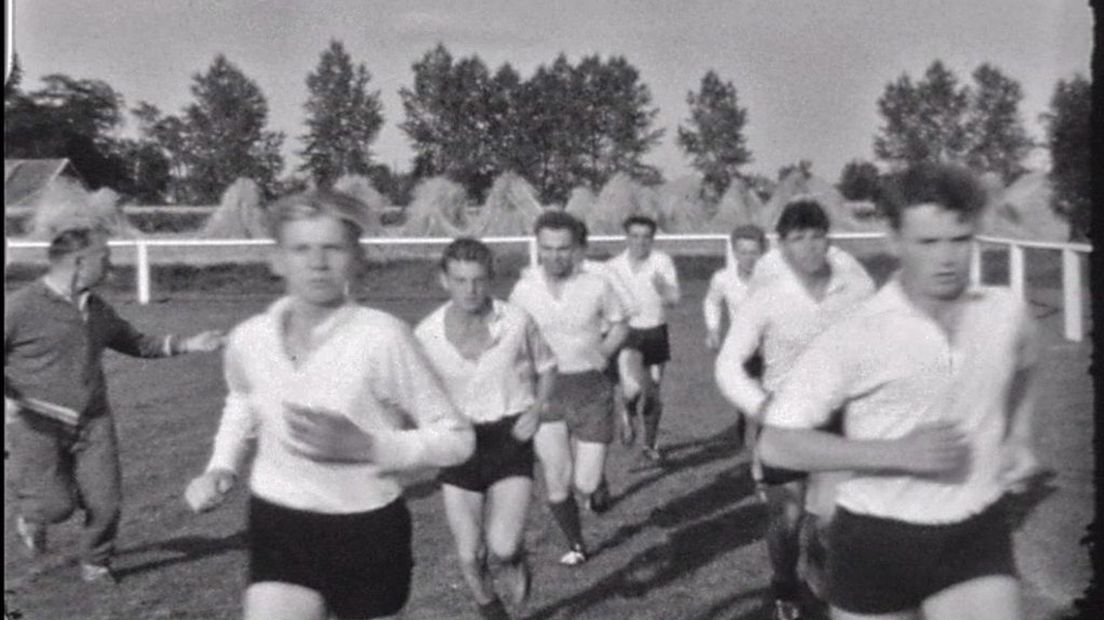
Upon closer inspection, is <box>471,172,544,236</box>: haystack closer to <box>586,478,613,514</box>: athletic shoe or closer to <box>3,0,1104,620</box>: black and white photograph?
<box>3,0,1104,620</box>: black and white photograph

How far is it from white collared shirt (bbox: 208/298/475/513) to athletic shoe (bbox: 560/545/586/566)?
3122mm

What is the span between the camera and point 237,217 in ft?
80.1

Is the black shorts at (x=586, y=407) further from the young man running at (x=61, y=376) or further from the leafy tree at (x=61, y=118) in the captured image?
the leafy tree at (x=61, y=118)

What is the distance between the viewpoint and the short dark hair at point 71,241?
5496mm

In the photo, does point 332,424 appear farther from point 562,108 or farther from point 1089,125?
point 562,108

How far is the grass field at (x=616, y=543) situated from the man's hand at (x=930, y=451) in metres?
2.25

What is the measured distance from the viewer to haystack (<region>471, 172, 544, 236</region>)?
26.6 metres

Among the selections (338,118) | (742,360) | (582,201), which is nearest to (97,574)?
(742,360)

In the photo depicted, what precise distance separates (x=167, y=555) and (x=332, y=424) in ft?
13.1

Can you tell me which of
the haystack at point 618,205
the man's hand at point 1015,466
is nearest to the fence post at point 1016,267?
the man's hand at point 1015,466

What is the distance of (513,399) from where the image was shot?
5.16 metres

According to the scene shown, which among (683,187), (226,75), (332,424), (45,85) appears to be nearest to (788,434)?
(332,424)

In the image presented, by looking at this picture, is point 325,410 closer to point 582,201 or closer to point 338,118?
point 338,118

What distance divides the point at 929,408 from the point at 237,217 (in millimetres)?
22554
